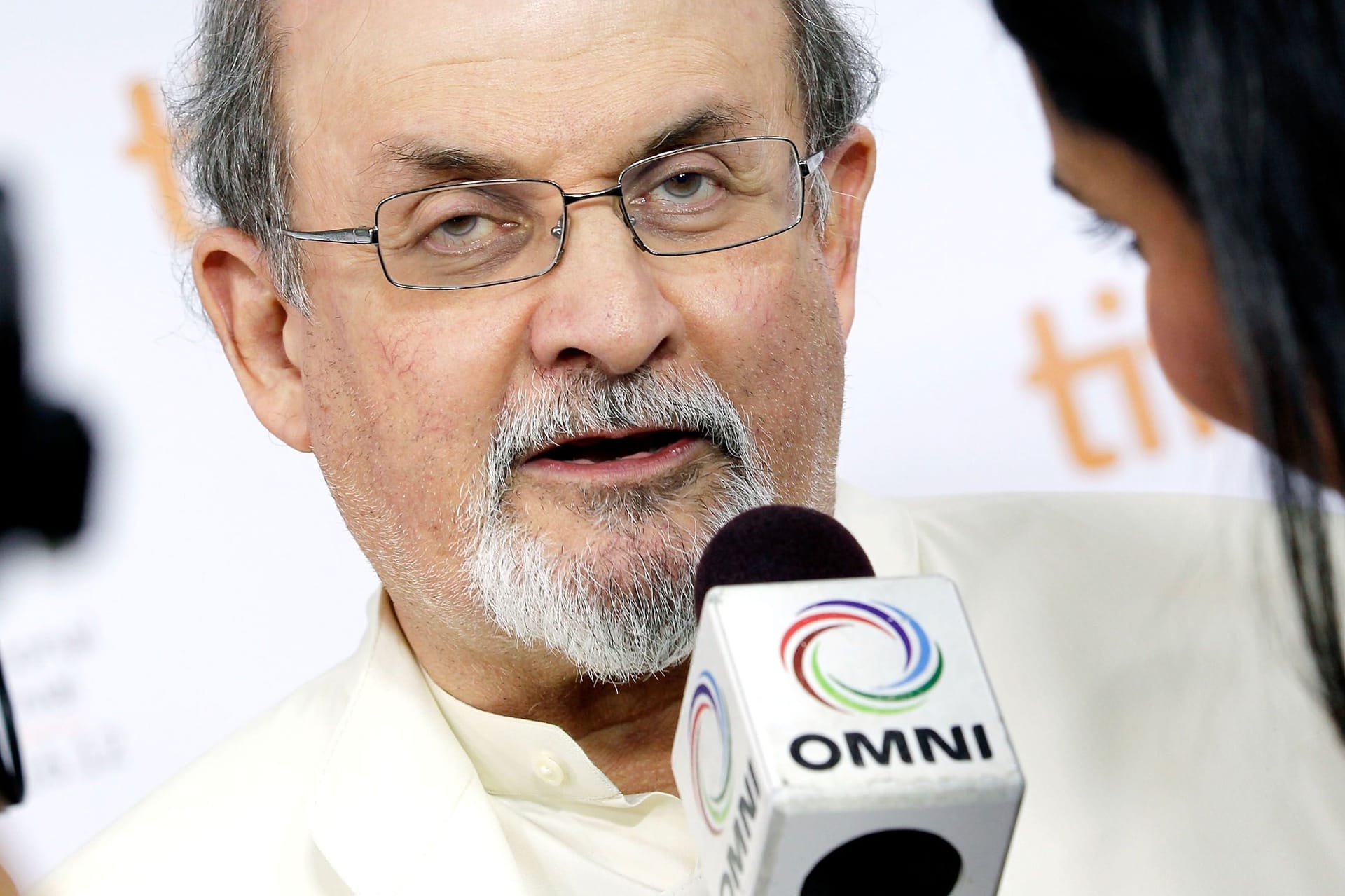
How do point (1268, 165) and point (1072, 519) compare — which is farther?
point (1072, 519)

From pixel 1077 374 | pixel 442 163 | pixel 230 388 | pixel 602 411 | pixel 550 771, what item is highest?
pixel 442 163

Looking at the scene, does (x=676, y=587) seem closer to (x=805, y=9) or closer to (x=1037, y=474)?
(x=805, y=9)

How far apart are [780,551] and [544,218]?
64 cm

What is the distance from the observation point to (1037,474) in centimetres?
244

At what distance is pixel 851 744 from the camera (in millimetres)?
792

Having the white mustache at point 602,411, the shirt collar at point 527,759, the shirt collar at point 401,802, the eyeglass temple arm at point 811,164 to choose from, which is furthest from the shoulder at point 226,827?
the eyeglass temple arm at point 811,164

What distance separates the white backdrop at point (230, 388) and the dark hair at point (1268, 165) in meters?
1.45

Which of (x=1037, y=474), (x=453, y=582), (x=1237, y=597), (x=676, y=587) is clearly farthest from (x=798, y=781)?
(x=1037, y=474)

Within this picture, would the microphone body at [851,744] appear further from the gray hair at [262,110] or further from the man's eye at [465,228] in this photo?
the gray hair at [262,110]

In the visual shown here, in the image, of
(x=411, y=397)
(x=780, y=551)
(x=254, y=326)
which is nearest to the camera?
(x=780, y=551)

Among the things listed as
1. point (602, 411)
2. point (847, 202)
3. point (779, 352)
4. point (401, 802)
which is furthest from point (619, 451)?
point (847, 202)

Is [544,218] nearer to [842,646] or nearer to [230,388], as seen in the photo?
[842,646]

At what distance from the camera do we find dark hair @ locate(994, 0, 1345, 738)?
2.72 ft

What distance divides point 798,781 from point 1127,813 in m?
0.90
